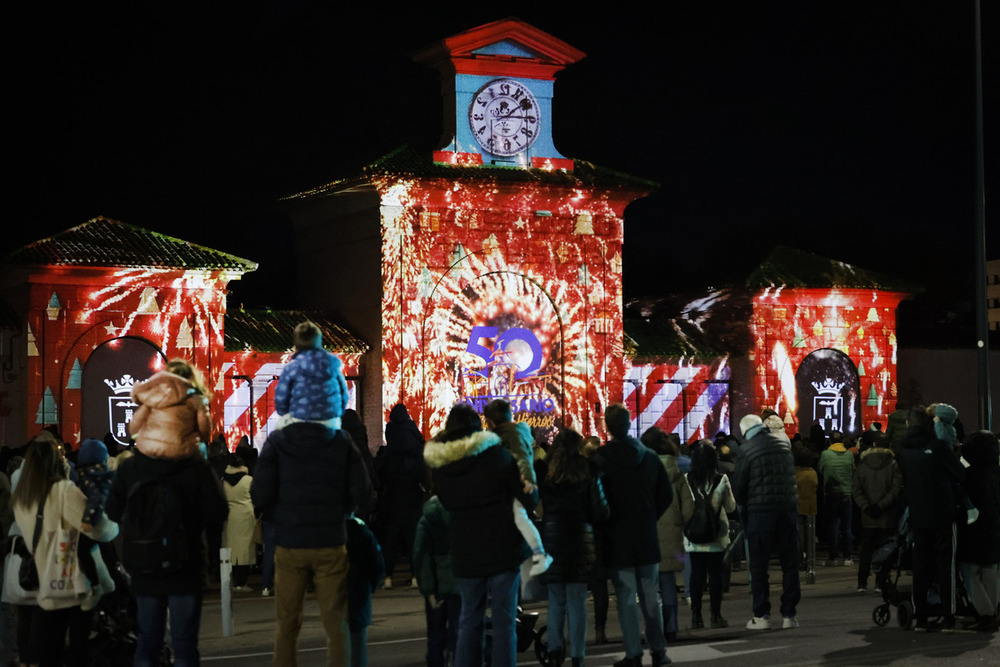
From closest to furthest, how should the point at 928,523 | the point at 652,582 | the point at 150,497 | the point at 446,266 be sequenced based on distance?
the point at 150,497
the point at 652,582
the point at 928,523
the point at 446,266

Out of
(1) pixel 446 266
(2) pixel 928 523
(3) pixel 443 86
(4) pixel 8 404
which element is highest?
(3) pixel 443 86

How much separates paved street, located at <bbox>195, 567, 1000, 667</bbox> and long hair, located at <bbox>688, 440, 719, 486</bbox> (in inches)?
54.6

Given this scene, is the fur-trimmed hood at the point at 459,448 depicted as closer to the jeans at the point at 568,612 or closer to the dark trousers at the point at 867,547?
the jeans at the point at 568,612

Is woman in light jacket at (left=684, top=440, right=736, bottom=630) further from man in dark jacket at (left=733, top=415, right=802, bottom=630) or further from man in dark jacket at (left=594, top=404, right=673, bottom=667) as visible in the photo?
man in dark jacket at (left=594, top=404, right=673, bottom=667)

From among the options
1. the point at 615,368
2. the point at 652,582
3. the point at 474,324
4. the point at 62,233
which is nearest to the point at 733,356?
the point at 615,368

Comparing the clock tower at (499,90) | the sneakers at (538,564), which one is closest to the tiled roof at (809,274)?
the clock tower at (499,90)

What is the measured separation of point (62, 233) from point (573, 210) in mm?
9483

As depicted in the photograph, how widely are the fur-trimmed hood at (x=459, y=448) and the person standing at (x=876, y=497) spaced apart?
882 centimetres

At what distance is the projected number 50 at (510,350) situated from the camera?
29906 mm

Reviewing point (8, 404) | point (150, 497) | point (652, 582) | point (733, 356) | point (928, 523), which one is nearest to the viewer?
point (150, 497)

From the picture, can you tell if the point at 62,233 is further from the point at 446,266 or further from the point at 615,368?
the point at 615,368

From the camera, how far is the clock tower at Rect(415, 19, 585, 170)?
29594 millimetres

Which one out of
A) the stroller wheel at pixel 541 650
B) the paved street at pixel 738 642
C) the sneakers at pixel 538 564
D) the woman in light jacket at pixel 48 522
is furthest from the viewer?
the paved street at pixel 738 642

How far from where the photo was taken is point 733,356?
110 ft
